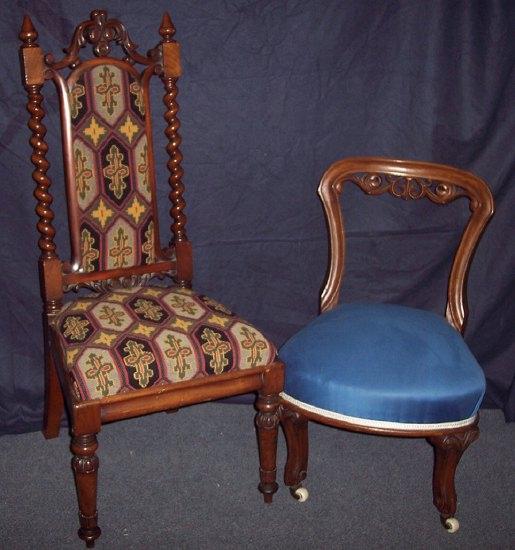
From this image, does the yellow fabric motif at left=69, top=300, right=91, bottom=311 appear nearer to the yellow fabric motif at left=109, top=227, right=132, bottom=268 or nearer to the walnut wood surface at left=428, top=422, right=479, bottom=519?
the yellow fabric motif at left=109, top=227, right=132, bottom=268

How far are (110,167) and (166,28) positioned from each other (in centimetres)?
44

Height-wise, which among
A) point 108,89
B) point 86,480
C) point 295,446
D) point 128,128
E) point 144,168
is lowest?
point 295,446

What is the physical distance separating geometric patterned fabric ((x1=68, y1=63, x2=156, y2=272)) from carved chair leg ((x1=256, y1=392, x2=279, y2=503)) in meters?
0.60

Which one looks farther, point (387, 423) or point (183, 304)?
point (183, 304)

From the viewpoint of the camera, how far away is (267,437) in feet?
6.49

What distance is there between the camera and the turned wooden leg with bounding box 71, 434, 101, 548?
67.9 inches

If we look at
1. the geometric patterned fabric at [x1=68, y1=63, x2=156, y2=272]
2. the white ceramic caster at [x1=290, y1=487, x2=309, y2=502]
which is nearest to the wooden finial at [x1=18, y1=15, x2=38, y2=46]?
the geometric patterned fabric at [x1=68, y1=63, x2=156, y2=272]

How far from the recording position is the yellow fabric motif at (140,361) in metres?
1.73

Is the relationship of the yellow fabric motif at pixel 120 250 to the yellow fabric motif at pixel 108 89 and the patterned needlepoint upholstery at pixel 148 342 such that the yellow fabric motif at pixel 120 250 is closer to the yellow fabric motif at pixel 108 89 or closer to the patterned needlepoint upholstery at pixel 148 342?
the patterned needlepoint upholstery at pixel 148 342

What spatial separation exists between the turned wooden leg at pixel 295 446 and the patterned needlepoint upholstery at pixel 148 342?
22 cm

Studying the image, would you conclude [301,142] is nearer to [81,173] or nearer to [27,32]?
[81,173]

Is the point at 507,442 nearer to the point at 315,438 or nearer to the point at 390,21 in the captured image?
the point at 315,438

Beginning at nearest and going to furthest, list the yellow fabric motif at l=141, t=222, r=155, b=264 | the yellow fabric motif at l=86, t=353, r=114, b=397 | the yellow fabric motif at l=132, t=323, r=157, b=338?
the yellow fabric motif at l=86, t=353, r=114, b=397, the yellow fabric motif at l=132, t=323, r=157, b=338, the yellow fabric motif at l=141, t=222, r=155, b=264

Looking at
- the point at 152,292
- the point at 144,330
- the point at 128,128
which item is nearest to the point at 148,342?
the point at 144,330
